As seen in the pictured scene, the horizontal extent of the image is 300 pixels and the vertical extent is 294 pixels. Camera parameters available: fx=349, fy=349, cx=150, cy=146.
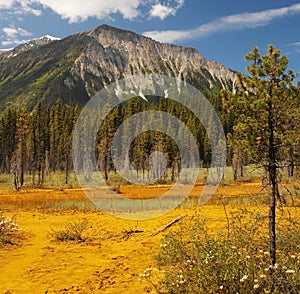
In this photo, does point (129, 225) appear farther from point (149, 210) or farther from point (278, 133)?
point (278, 133)

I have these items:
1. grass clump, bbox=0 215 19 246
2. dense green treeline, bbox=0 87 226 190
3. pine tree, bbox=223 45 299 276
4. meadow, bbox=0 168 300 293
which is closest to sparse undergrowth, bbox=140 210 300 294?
meadow, bbox=0 168 300 293

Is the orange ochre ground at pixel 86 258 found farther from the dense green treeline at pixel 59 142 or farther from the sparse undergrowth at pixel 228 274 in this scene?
the dense green treeline at pixel 59 142

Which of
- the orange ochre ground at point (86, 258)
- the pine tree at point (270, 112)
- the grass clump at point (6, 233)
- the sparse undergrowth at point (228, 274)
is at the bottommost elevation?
the orange ochre ground at point (86, 258)

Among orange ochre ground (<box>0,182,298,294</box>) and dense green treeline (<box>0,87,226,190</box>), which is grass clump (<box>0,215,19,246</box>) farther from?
dense green treeline (<box>0,87,226,190</box>)

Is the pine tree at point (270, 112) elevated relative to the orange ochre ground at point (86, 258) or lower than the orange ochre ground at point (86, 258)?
elevated

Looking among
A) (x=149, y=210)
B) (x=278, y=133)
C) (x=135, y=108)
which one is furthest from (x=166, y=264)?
(x=135, y=108)

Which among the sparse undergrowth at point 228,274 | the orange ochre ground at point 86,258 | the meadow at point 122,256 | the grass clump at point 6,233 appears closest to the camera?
the sparse undergrowth at point 228,274

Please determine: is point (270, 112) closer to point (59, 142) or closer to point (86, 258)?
point (86, 258)

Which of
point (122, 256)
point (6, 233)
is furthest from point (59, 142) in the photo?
point (122, 256)

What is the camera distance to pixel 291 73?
7242mm

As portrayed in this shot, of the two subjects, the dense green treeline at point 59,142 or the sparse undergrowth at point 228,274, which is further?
the dense green treeline at point 59,142

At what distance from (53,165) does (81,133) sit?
13980mm

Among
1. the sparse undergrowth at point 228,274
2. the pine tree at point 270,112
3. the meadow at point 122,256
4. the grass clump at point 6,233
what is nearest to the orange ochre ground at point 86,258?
the meadow at point 122,256

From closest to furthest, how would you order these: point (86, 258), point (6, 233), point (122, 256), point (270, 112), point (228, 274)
A: 1. point (228, 274)
2. point (270, 112)
3. point (86, 258)
4. point (122, 256)
5. point (6, 233)
